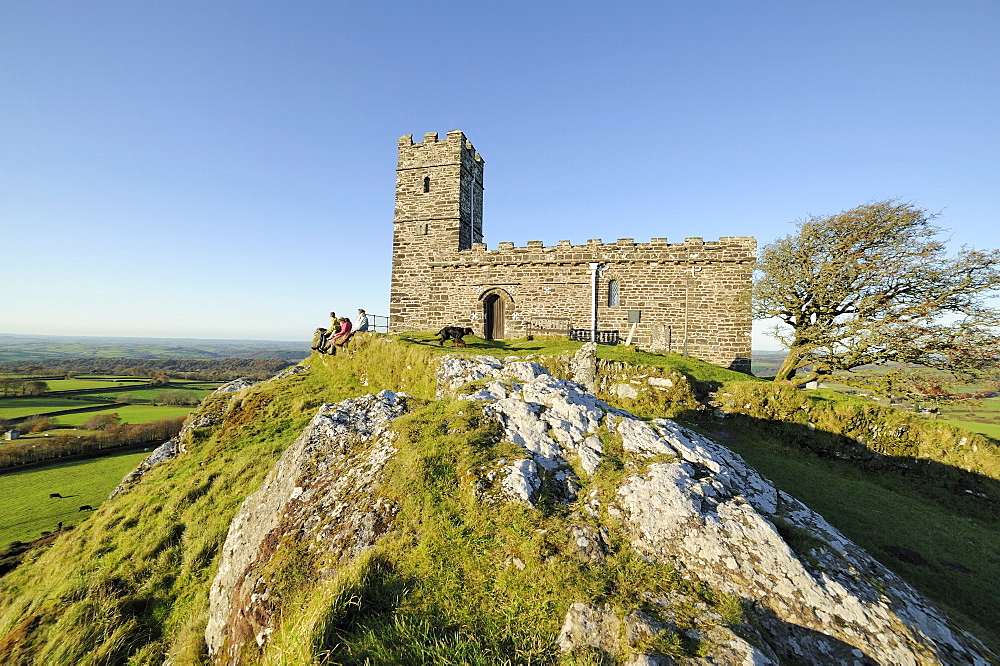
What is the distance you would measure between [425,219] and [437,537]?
22583mm

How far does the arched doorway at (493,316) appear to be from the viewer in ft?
74.7

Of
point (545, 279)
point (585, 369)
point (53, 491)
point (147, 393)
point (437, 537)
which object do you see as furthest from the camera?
point (147, 393)

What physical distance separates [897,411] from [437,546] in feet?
54.3

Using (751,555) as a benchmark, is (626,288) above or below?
above

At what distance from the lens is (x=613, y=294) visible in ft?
69.4

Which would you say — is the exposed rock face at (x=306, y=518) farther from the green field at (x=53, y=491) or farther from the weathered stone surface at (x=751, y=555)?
the green field at (x=53, y=491)

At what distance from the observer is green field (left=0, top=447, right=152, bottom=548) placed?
58.8ft

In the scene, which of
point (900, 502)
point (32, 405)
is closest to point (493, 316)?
point (900, 502)

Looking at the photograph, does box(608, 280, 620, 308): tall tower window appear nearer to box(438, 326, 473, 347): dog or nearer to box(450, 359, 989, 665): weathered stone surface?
box(438, 326, 473, 347): dog

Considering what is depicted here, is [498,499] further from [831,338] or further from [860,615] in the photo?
[831,338]

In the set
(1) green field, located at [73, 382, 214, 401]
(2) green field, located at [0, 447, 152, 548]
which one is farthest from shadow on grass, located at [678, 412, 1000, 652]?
(1) green field, located at [73, 382, 214, 401]

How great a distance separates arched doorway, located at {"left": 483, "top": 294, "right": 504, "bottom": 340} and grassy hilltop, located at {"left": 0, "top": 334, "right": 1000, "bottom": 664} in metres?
7.56

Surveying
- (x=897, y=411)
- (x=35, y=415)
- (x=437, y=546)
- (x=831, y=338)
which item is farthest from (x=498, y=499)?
(x=35, y=415)

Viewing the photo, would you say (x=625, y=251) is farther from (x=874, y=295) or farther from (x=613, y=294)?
(x=874, y=295)
